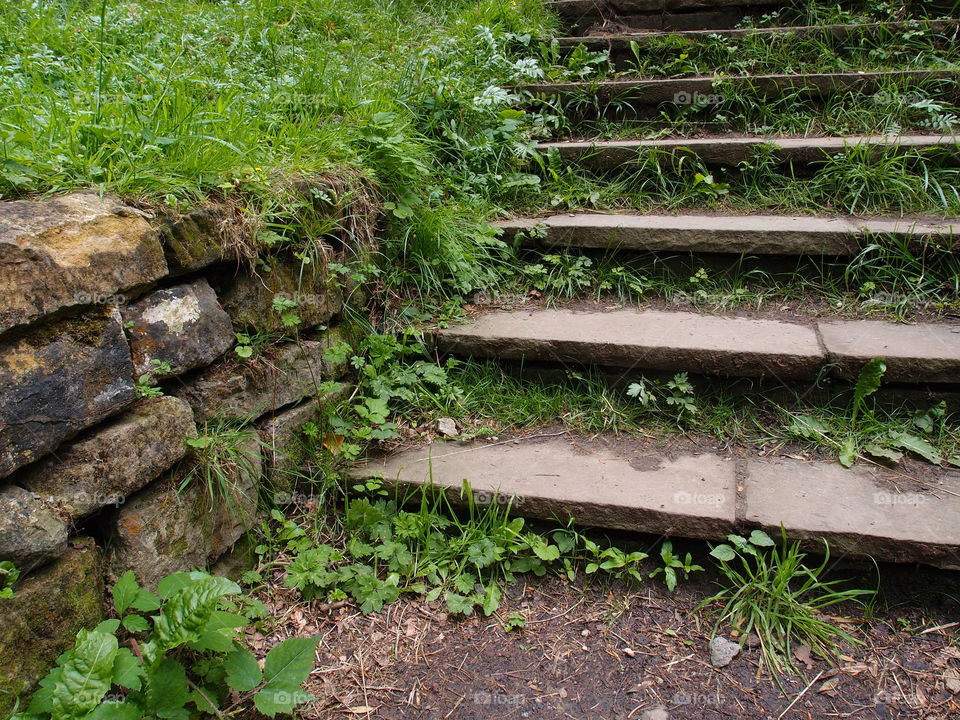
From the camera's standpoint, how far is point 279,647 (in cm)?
162

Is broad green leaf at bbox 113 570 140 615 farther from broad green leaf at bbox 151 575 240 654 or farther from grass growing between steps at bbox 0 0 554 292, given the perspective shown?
grass growing between steps at bbox 0 0 554 292

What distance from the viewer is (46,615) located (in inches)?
56.6

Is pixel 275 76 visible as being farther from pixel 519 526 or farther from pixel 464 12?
pixel 519 526

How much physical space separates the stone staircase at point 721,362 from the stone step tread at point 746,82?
1cm

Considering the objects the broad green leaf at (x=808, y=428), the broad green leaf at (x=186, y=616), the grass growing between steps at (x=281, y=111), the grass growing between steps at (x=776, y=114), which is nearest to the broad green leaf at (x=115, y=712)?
the broad green leaf at (x=186, y=616)

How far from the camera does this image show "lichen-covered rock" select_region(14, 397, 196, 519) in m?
1.48

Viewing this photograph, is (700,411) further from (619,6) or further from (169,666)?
(619,6)

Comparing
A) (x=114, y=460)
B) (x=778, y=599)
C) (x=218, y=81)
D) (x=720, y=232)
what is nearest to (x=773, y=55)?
(x=720, y=232)

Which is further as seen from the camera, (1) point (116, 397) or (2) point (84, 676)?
(1) point (116, 397)

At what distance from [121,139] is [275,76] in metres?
1.36

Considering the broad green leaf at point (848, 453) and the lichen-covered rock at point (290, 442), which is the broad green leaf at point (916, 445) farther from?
the lichen-covered rock at point (290, 442)

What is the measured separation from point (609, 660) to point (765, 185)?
7.52 ft

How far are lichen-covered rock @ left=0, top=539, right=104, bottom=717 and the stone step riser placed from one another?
312 centimetres

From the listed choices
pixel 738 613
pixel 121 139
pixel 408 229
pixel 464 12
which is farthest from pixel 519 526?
pixel 464 12
